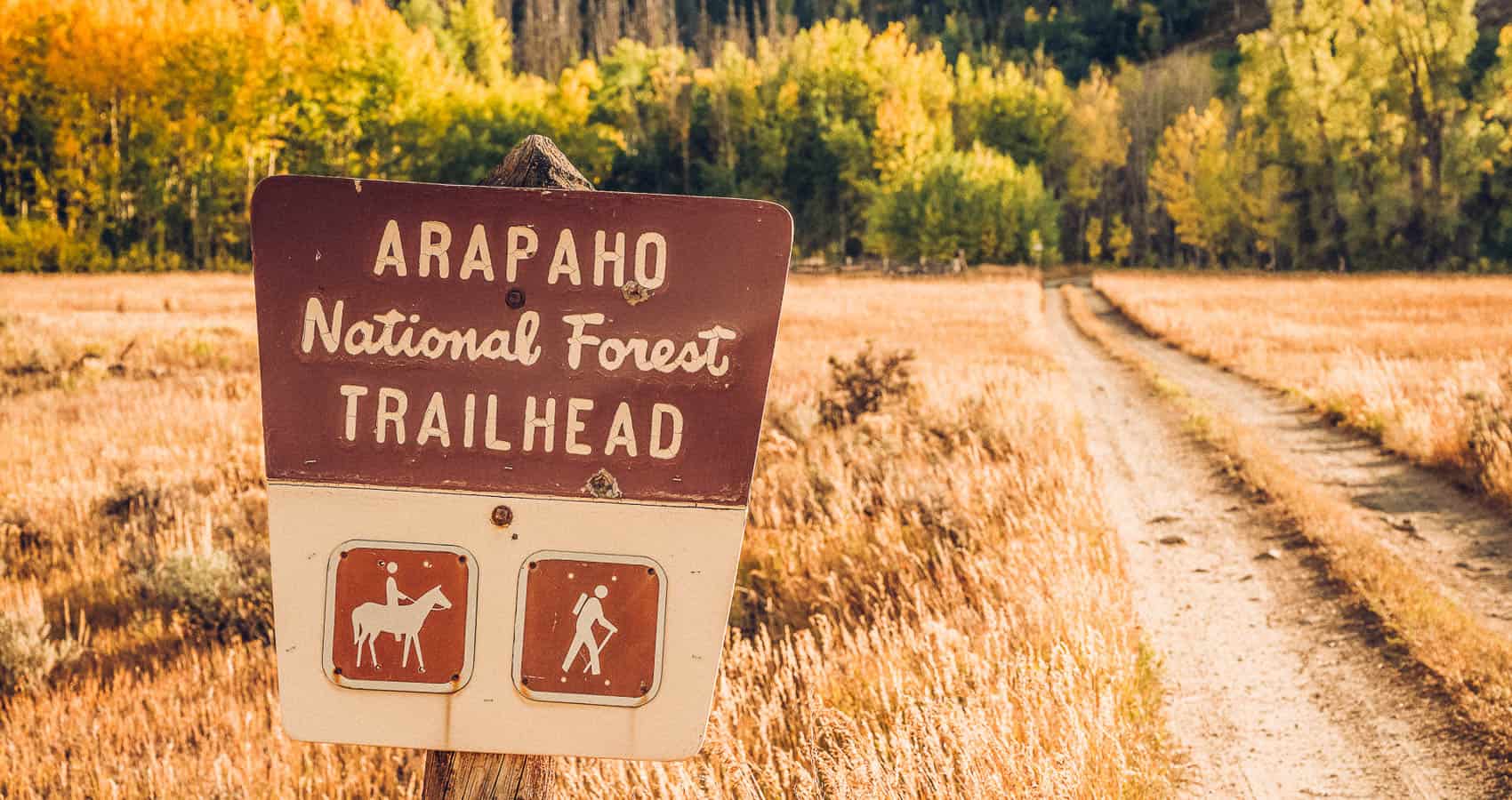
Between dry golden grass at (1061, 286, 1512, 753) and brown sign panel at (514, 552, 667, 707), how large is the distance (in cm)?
381

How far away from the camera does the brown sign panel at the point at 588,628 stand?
4.91 feet

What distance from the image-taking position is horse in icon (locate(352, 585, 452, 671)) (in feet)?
4.84

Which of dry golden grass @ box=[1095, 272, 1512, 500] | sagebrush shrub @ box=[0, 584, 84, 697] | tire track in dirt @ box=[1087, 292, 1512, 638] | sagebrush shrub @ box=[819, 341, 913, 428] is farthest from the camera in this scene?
sagebrush shrub @ box=[819, 341, 913, 428]

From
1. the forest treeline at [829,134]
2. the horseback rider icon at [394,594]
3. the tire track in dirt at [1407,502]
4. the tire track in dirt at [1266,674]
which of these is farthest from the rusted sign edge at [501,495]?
the forest treeline at [829,134]

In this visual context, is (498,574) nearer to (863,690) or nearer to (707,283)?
(707,283)

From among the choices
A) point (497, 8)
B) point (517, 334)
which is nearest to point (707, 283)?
point (517, 334)

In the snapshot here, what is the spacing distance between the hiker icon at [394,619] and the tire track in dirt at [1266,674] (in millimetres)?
3131

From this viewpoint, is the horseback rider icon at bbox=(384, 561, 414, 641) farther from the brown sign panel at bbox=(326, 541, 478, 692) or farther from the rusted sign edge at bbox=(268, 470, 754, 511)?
the rusted sign edge at bbox=(268, 470, 754, 511)

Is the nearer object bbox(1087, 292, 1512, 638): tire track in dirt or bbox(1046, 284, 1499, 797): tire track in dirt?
bbox(1046, 284, 1499, 797): tire track in dirt

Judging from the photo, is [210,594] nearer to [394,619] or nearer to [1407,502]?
[394,619]

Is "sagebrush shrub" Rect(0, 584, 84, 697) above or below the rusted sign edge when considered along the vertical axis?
below

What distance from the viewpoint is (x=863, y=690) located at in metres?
3.68

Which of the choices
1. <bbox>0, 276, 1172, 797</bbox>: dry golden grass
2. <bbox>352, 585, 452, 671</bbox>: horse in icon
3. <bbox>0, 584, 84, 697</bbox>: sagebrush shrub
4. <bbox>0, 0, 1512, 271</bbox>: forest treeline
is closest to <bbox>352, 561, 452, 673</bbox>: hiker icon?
<bbox>352, 585, 452, 671</bbox>: horse in icon

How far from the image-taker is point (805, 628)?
16.5 ft
